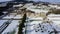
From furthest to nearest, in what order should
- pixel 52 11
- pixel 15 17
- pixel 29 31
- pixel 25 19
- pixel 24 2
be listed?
pixel 24 2 < pixel 52 11 < pixel 15 17 < pixel 25 19 < pixel 29 31

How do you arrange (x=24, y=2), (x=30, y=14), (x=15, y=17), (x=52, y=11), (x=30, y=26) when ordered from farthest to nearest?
(x=24, y=2) → (x=52, y=11) → (x=30, y=14) → (x=15, y=17) → (x=30, y=26)

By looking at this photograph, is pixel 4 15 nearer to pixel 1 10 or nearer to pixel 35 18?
pixel 1 10

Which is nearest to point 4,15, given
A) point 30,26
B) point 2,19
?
point 2,19

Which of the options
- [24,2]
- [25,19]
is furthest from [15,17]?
[24,2]

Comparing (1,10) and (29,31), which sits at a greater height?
(1,10)

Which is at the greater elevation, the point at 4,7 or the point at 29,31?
the point at 4,7

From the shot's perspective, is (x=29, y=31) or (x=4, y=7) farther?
(x=4, y=7)

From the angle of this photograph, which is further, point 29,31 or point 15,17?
point 15,17

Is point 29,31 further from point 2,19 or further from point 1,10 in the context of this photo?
point 1,10

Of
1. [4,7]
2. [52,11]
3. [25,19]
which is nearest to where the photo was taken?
[25,19]
